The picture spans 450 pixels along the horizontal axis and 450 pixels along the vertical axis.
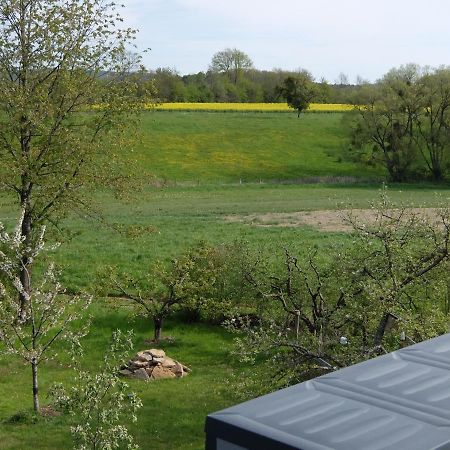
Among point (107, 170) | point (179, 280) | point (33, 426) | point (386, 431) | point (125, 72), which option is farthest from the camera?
point (125, 72)

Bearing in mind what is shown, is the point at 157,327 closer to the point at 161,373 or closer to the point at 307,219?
the point at 161,373

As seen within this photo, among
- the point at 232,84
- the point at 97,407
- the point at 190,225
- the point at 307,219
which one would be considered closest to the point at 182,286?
the point at 97,407

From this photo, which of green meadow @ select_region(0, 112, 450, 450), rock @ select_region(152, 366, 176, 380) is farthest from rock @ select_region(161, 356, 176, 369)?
green meadow @ select_region(0, 112, 450, 450)

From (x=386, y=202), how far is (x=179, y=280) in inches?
317

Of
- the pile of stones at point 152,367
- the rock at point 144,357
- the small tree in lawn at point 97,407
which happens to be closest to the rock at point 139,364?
the pile of stones at point 152,367

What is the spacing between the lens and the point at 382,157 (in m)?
66.3

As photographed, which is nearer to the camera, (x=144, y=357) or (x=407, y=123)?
(x=144, y=357)

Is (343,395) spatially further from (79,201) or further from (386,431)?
(79,201)

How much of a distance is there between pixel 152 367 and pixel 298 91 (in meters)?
79.2

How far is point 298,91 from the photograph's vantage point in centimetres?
9375

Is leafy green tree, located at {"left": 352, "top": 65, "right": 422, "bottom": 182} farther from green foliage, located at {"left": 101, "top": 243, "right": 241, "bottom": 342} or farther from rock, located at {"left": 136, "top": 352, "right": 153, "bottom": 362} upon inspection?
rock, located at {"left": 136, "top": 352, "right": 153, "bottom": 362}

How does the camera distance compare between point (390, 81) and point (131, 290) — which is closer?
point (131, 290)

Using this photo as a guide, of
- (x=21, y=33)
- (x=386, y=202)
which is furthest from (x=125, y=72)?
(x=386, y=202)

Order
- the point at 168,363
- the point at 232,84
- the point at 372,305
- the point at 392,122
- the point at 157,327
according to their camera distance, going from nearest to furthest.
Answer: the point at 372,305 < the point at 168,363 < the point at 157,327 < the point at 392,122 < the point at 232,84
